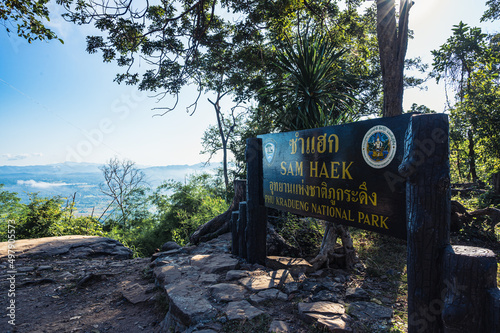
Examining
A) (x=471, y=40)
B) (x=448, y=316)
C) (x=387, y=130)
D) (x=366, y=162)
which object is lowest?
(x=448, y=316)

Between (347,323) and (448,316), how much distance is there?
3.04ft

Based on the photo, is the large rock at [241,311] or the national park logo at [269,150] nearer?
the large rock at [241,311]

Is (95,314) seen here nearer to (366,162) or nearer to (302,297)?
(302,297)

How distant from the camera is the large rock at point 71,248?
5.51m

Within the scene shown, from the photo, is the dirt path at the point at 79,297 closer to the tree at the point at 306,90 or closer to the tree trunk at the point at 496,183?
the tree at the point at 306,90

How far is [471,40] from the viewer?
9.70 m

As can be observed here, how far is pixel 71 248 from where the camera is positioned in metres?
5.89

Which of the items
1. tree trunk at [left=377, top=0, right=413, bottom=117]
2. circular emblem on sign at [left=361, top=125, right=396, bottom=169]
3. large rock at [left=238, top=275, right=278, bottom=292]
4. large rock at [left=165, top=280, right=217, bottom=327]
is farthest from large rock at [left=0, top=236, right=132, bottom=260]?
tree trunk at [left=377, top=0, right=413, bottom=117]

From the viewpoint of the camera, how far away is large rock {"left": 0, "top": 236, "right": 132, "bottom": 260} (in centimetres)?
551

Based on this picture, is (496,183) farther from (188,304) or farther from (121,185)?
(121,185)

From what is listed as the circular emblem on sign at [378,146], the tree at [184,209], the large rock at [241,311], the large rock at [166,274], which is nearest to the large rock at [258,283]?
the large rock at [241,311]

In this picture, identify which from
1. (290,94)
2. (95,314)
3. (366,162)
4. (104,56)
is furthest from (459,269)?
(104,56)

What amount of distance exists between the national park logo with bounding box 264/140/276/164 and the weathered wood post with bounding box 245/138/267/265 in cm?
17

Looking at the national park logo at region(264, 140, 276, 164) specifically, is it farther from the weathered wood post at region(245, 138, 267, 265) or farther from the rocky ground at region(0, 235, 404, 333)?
the rocky ground at region(0, 235, 404, 333)
